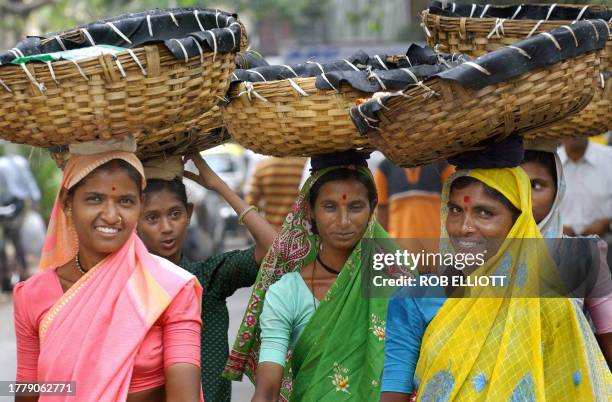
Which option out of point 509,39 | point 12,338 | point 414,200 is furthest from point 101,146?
point 12,338

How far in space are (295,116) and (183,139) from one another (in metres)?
0.79

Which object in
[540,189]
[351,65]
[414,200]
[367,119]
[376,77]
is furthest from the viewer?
[414,200]

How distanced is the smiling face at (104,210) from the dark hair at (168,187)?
1036 millimetres

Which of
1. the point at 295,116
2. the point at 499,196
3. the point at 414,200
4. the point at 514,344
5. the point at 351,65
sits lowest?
the point at 514,344

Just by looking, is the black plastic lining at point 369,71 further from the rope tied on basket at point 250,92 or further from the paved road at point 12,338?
the paved road at point 12,338

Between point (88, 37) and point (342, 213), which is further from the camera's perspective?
point (342, 213)

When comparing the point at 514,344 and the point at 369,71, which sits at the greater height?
the point at 369,71

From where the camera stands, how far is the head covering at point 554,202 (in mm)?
4745

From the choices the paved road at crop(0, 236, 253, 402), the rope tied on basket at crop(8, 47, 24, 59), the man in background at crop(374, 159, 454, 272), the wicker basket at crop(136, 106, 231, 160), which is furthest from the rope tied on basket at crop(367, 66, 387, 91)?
the paved road at crop(0, 236, 253, 402)

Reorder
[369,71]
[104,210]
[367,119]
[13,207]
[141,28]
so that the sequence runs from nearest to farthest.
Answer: [367,119]
[104,210]
[369,71]
[141,28]
[13,207]

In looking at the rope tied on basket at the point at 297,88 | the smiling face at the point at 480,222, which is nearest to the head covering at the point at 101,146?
the rope tied on basket at the point at 297,88

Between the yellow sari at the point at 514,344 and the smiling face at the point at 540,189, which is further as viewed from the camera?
the smiling face at the point at 540,189

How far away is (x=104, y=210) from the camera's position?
422 cm

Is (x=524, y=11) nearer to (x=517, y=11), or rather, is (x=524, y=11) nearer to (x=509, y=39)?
(x=517, y=11)
